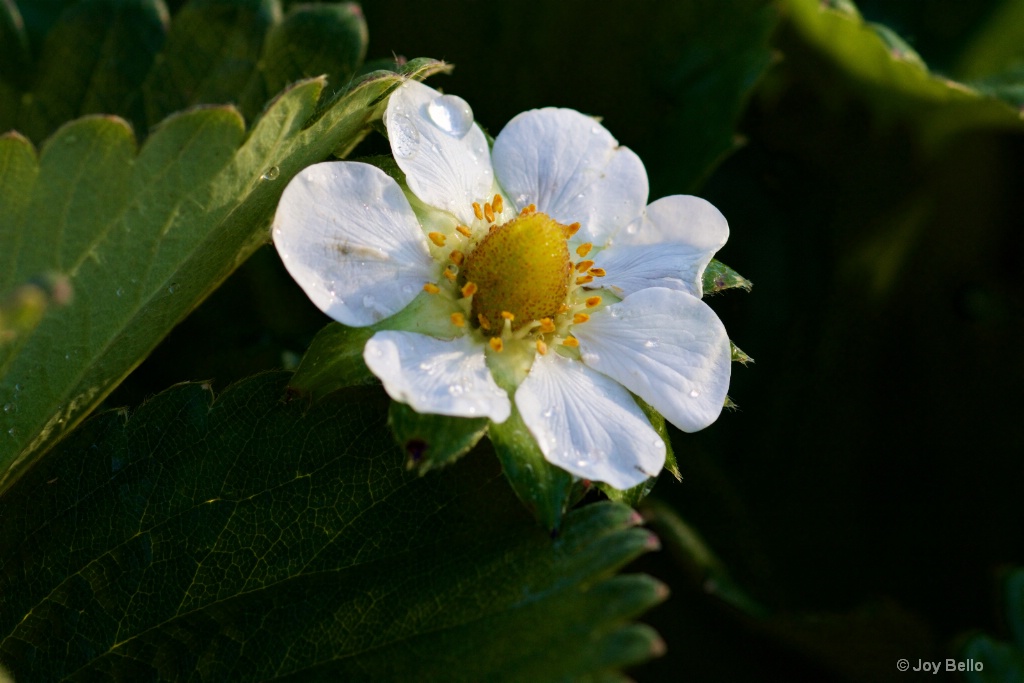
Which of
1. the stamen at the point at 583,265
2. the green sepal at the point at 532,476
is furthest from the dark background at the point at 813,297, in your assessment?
the green sepal at the point at 532,476

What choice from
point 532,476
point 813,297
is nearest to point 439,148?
point 532,476

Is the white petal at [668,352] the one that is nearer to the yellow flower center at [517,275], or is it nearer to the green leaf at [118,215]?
the yellow flower center at [517,275]

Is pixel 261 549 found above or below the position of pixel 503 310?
below

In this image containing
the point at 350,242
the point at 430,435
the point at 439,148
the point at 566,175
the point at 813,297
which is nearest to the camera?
the point at 430,435

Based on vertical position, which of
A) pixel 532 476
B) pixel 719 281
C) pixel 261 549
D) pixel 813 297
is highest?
pixel 719 281

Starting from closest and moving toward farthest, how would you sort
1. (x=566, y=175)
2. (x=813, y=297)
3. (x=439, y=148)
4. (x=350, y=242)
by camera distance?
(x=350, y=242), (x=439, y=148), (x=566, y=175), (x=813, y=297)

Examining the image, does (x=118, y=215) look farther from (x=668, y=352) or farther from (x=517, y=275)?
(x=668, y=352)
